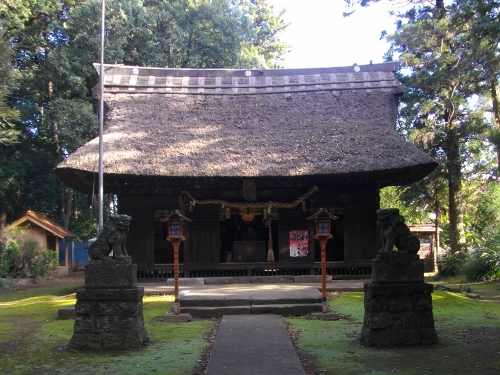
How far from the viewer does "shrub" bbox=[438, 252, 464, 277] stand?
19759mm

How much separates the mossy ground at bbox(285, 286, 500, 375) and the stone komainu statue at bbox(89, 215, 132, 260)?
124 inches

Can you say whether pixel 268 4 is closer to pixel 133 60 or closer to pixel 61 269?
pixel 133 60

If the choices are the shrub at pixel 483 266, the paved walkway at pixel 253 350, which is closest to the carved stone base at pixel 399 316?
the paved walkway at pixel 253 350

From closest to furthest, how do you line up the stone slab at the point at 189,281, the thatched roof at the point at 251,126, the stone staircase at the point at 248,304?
the stone staircase at the point at 248,304
the thatched roof at the point at 251,126
the stone slab at the point at 189,281

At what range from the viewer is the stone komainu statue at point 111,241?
8.01 m

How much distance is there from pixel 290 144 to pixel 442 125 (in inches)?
287

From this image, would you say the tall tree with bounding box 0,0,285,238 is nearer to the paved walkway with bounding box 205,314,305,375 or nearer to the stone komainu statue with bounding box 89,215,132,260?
the stone komainu statue with bounding box 89,215,132,260

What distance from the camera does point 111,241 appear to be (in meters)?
8.05

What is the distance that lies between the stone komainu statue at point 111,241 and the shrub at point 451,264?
602 inches

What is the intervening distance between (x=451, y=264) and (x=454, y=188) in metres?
2.93

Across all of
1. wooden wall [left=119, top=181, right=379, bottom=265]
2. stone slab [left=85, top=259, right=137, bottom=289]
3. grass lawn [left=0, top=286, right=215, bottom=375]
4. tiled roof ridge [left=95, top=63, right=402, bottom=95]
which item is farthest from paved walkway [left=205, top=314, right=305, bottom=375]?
tiled roof ridge [left=95, top=63, right=402, bottom=95]

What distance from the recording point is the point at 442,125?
20.3 meters

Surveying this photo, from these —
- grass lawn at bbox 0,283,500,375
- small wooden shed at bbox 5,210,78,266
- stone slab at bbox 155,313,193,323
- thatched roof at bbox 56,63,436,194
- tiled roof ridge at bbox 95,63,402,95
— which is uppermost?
tiled roof ridge at bbox 95,63,402,95

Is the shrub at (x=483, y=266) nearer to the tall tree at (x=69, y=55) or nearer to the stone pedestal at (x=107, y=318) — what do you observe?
the stone pedestal at (x=107, y=318)
